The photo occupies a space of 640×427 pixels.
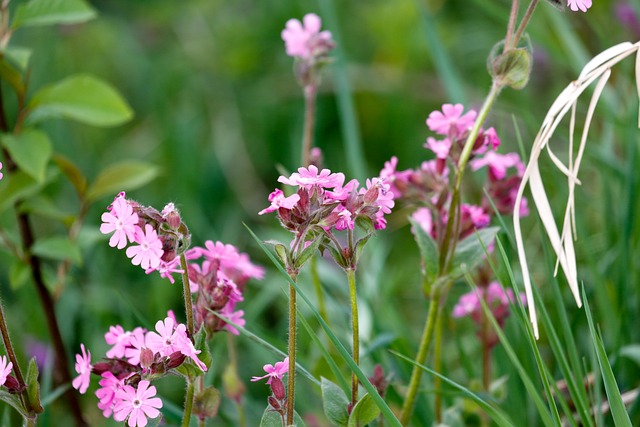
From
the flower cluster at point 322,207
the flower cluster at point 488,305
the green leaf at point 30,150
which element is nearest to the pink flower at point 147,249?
the flower cluster at point 322,207

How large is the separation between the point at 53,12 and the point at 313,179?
0.65 metres

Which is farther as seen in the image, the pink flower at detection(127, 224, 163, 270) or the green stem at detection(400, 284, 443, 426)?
the green stem at detection(400, 284, 443, 426)

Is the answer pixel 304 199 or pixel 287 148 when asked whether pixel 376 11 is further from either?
pixel 304 199

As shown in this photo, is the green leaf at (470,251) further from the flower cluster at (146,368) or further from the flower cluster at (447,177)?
the flower cluster at (146,368)

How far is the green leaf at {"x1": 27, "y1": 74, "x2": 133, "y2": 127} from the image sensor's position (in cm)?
123

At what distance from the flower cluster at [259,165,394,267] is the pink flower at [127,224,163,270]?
0.33 ft

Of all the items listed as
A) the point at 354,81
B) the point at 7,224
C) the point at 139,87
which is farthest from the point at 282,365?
the point at 139,87

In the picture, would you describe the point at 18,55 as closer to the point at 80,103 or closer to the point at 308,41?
the point at 80,103

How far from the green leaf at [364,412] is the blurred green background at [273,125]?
367 millimetres

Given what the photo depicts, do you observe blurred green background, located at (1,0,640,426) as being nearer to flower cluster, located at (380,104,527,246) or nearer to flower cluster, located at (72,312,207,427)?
flower cluster, located at (380,104,527,246)

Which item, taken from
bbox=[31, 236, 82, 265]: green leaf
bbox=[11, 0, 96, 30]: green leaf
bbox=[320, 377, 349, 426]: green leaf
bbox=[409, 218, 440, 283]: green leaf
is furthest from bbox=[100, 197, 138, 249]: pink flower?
bbox=[11, 0, 96, 30]: green leaf

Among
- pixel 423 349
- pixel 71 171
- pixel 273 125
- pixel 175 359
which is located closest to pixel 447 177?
pixel 423 349

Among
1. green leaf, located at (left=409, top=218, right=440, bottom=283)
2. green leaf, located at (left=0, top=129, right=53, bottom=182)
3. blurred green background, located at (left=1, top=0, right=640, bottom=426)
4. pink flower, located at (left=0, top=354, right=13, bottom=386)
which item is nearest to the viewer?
pink flower, located at (left=0, top=354, right=13, bottom=386)

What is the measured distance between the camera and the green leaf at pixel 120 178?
4.28 ft
